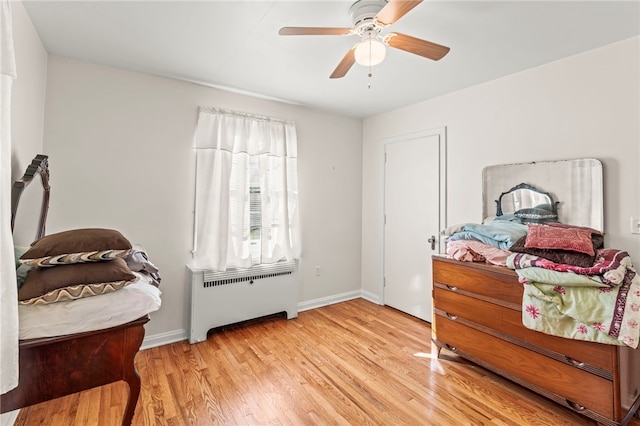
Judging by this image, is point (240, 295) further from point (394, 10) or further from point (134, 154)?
point (394, 10)

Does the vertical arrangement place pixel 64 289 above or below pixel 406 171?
below

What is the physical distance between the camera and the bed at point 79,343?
1.07m

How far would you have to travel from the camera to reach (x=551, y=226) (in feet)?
6.84

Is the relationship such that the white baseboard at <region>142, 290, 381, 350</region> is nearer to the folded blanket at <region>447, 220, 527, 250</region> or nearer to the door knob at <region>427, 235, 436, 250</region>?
the door knob at <region>427, 235, 436, 250</region>

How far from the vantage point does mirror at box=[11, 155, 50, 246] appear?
1.80 metres

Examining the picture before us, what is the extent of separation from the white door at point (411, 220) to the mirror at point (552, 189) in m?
0.60

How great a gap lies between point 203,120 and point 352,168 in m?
2.00

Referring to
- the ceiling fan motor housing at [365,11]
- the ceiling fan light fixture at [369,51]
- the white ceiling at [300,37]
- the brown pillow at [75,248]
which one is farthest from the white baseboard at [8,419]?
the ceiling fan motor housing at [365,11]

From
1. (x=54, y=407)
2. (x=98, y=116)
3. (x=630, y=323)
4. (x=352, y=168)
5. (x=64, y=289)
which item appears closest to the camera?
(x=64, y=289)

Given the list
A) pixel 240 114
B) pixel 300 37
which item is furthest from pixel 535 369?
pixel 240 114

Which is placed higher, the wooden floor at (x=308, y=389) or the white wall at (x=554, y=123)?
the white wall at (x=554, y=123)

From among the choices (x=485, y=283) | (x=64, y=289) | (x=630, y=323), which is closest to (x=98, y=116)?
A: (x=64, y=289)

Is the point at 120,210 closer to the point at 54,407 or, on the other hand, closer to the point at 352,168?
the point at 54,407

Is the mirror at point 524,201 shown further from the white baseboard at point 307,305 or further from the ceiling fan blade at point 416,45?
the white baseboard at point 307,305
